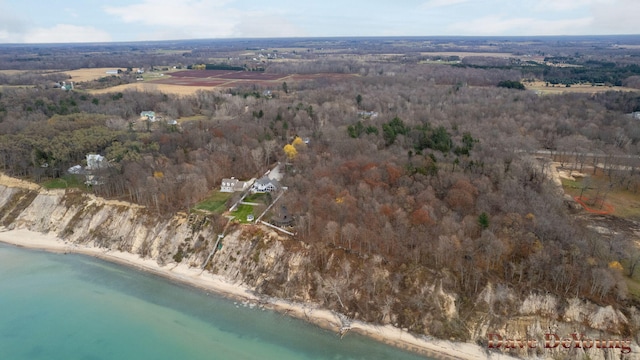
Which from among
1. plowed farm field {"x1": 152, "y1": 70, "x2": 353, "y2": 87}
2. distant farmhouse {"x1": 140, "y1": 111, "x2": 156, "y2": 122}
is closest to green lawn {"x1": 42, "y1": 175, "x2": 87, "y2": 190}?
distant farmhouse {"x1": 140, "y1": 111, "x2": 156, "y2": 122}

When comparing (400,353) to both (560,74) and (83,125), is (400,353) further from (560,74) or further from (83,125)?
(560,74)

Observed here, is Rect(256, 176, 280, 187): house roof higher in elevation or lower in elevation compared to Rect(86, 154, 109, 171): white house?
lower

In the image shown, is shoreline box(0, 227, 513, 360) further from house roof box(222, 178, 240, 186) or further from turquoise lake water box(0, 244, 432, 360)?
house roof box(222, 178, 240, 186)

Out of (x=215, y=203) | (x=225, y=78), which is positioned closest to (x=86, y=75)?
(x=225, y=78)

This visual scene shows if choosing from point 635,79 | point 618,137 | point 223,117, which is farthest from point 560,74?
point 223,117

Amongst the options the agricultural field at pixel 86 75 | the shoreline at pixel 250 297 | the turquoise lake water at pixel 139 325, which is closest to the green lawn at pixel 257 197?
the shoreline at pixel 250 297

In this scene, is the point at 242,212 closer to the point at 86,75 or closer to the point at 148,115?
the point at 148,115
